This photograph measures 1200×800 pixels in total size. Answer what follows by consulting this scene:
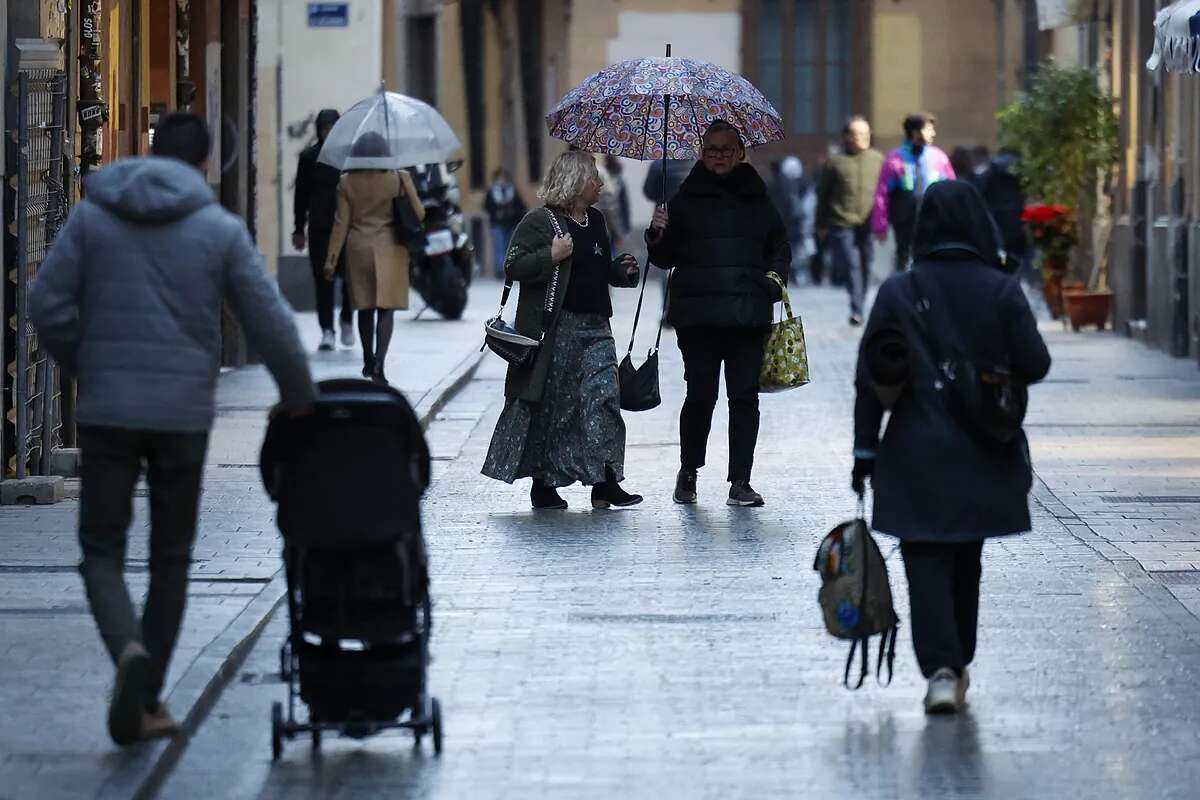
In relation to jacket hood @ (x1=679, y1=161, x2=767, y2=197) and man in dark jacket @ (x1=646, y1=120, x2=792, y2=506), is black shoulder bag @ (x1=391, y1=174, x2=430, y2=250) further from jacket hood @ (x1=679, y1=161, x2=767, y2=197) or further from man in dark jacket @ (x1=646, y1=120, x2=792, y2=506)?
jacket hood @ (x1=679, y1=161, x2=767, y2=197)

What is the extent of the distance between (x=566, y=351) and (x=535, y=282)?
1.19 feet

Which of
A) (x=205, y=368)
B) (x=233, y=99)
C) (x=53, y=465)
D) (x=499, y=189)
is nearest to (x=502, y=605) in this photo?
(x=205, y=368)

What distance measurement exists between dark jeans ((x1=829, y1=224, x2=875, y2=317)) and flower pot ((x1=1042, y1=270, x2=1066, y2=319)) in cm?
193

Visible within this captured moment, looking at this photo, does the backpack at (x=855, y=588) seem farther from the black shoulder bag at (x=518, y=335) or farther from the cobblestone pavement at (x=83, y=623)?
the black shoulder bag at (x=518, y=335)

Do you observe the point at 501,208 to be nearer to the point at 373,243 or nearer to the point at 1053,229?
the point at 1053,229

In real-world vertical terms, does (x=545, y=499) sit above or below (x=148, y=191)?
below

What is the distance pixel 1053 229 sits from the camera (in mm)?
25984

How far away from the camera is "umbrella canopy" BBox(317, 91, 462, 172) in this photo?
707 inches

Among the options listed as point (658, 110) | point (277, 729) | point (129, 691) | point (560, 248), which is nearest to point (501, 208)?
point (658, 110)

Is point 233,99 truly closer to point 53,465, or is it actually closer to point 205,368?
point 53,465

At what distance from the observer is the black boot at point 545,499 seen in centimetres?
1243

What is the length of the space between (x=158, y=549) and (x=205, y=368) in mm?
487

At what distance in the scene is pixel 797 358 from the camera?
40.0 ft

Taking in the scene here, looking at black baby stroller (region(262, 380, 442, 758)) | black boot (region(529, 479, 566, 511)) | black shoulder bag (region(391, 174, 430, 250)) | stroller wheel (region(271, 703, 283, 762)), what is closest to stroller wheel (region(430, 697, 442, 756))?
black baby stroller (region(262, 380, 442, 758))
